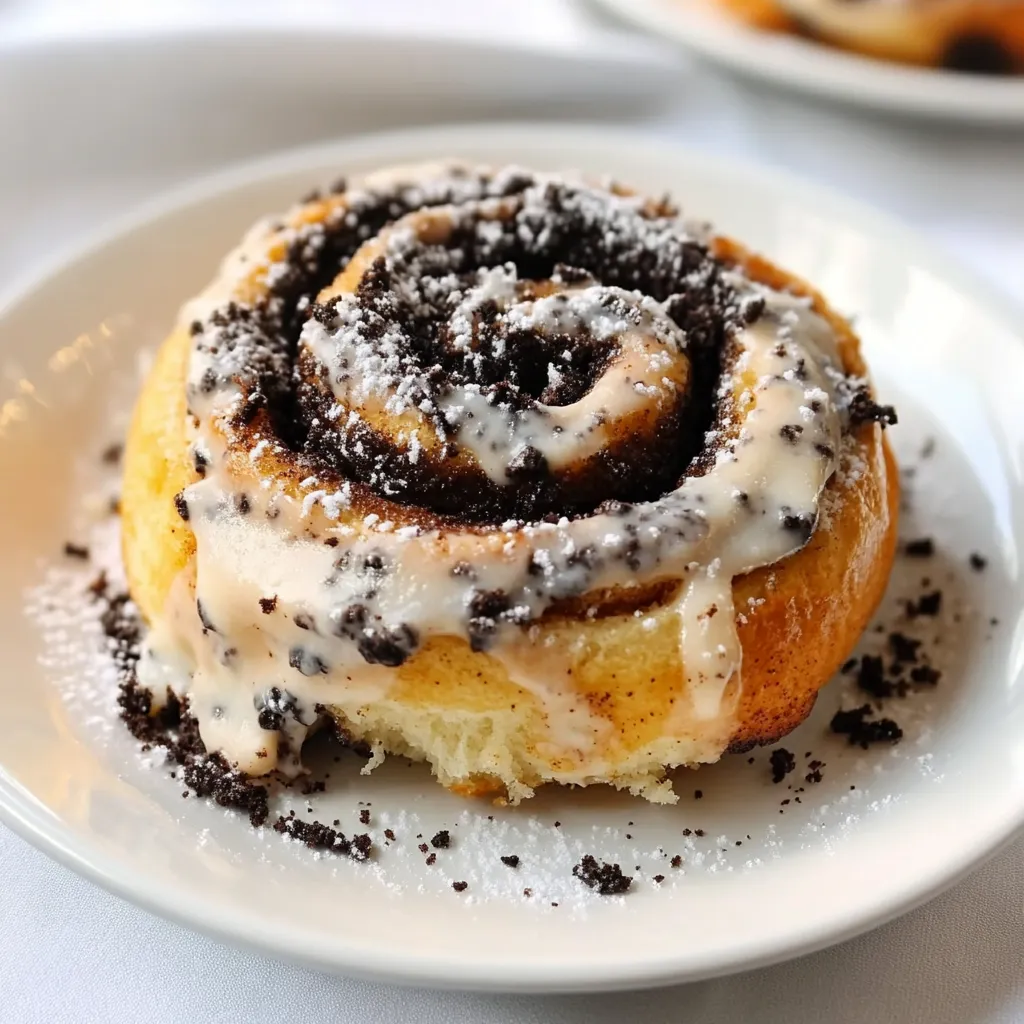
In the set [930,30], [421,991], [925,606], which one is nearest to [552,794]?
[421,991]

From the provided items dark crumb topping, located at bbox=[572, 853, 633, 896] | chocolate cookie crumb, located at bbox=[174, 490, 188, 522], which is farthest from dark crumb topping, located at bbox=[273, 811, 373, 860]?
chocolate cookie crumb, located at bbox=[174, 490, 188, 522]

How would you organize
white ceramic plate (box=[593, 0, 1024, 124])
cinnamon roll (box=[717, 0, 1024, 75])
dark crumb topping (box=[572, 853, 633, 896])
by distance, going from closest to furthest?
dark crumb topping (box=[572, 853, 633, 896])
white ceramic plate (box=[593, 0, 1024, 124])
cinnamon roll (box=[717, 0, 1024, 75])

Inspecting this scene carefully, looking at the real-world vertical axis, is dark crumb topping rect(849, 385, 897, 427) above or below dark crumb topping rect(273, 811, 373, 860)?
above

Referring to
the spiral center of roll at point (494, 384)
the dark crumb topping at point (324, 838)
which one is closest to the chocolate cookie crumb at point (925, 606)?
the spiral center of roll at point (494, 384)

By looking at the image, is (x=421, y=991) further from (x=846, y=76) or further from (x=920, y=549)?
(x=846, y=76)

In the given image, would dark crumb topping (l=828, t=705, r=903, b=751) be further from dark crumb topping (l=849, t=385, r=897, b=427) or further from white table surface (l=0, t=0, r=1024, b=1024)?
dark crumb topping (l=849, t=385, r=897, b=427)

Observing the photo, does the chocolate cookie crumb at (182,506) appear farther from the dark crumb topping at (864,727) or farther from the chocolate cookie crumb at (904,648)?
the chocolate cookie crumb at (904,648)

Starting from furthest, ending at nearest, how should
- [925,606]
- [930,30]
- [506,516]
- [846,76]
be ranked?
[930,30]
[846,76]
[925,606]
[506,516]
